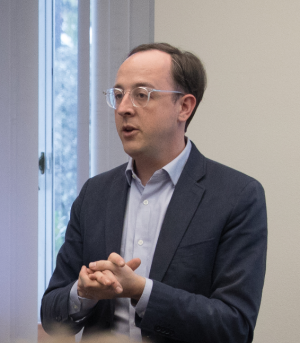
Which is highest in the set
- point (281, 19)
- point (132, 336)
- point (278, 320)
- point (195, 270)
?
point (281, 19)

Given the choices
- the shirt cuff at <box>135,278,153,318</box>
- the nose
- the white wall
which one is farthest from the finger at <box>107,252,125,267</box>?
the white wall

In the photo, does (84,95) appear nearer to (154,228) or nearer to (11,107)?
(11,107)

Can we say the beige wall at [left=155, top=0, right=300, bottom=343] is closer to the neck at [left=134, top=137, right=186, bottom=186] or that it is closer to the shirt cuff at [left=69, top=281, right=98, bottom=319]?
the neck at [left=134, top=137, right=186, bottom=186]

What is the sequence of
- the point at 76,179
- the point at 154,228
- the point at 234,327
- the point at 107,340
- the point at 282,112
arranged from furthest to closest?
the point at 76,179
the point at 282,112
the point at 154,228
the point at 234,327
the point at 107,340

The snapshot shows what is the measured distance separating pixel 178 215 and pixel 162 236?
86 millimetres

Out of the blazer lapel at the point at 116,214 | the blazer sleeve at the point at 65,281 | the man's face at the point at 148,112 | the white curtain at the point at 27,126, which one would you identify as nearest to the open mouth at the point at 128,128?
the man's face at the point at 148,112

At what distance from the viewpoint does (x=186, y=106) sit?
1517 mm

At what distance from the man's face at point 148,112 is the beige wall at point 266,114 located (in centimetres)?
95

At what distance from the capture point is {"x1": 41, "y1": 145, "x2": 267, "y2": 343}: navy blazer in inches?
46.9

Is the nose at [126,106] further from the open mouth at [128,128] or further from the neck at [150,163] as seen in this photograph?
the neck at [150,163]

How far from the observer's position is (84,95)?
7.75 feet

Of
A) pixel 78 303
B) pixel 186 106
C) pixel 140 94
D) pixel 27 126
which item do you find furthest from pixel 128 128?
pixel 27 126

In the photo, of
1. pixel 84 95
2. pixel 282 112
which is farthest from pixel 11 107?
pixel 282 112

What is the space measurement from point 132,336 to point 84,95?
1.47 meters
